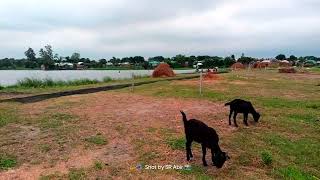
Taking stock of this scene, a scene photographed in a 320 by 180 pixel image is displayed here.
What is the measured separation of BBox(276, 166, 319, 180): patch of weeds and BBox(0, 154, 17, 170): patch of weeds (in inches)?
213

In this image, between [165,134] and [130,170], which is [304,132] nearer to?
[165,134]

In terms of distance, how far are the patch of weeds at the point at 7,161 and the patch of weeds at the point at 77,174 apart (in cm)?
132

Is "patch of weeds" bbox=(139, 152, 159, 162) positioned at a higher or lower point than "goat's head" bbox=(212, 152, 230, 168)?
lower

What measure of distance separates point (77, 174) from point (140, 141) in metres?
2.69

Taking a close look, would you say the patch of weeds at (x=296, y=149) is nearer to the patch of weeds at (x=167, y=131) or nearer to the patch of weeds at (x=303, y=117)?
the patch of weeds at (x=167, y=131)

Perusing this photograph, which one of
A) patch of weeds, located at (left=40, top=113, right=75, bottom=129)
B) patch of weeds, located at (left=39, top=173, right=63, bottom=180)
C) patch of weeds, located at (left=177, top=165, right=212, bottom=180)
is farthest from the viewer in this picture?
patch of weeds, located at (left=40, top=113, right=75, bottom=129)

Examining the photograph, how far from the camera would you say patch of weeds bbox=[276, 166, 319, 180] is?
9.46 metres

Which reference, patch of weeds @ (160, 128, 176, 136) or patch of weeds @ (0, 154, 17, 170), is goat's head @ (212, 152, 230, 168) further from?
patch of weeds @ (0, 154, 17, 170)

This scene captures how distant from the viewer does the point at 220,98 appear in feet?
65.4

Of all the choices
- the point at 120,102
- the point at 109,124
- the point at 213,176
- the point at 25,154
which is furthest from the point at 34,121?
the point at 213,176

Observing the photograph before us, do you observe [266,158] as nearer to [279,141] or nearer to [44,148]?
[279,141]

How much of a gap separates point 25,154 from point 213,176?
416cm

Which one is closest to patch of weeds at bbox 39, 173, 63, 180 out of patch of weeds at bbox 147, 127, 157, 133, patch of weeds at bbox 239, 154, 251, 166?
Result: patch of weeds at bbox 239, 154, 251, 166

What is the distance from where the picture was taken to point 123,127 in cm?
1308
